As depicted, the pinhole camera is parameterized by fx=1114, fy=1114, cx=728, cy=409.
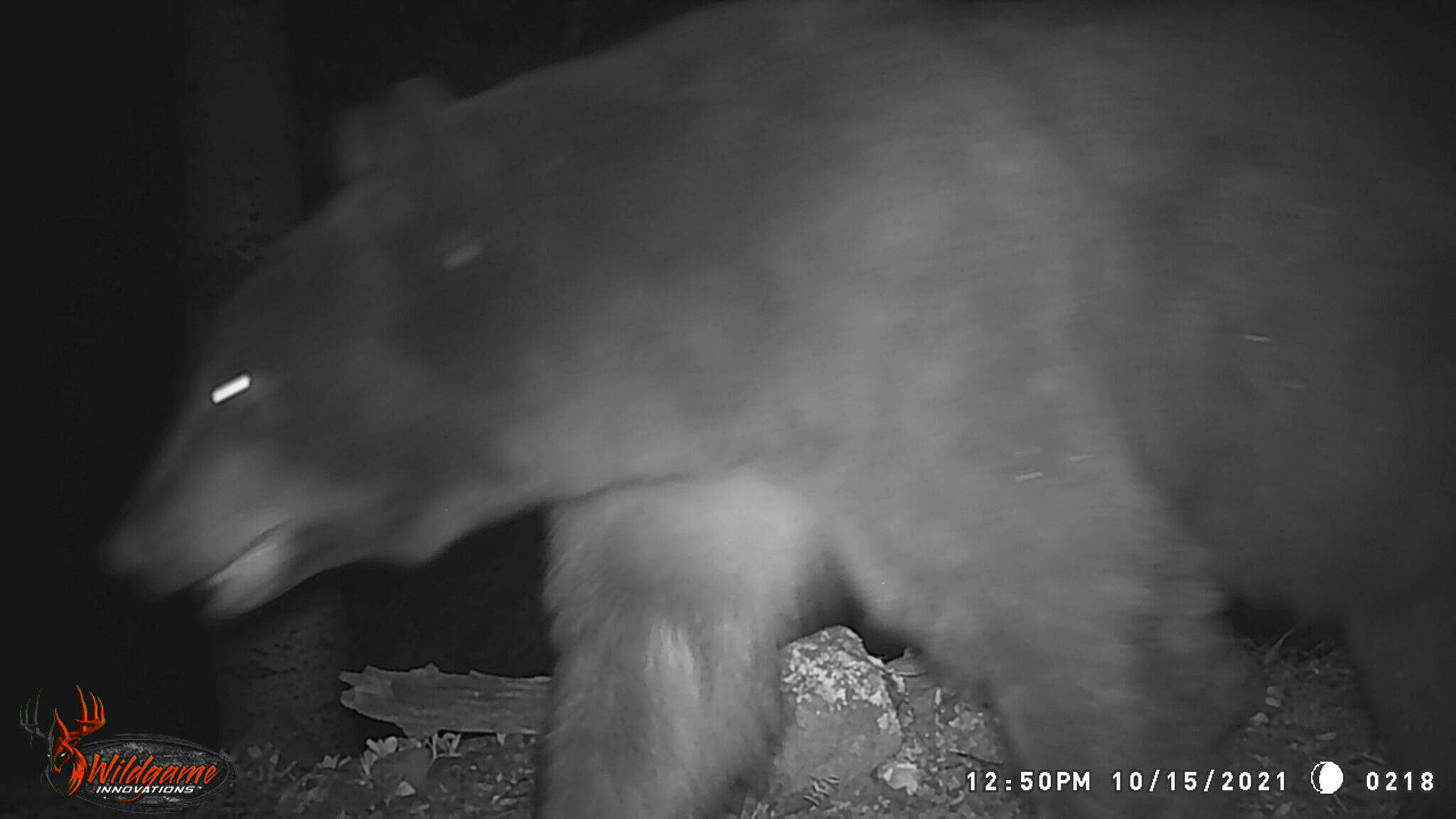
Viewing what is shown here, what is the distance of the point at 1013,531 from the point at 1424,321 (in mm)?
713

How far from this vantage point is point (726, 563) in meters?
1.80

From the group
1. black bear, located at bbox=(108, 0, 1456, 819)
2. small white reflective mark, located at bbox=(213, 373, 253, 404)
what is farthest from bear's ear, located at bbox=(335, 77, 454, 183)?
small white reflective mark, located at bbox=(213, 373, 253, 404)

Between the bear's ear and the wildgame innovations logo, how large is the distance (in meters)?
1.25

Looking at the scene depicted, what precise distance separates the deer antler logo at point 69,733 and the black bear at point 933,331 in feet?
2.89

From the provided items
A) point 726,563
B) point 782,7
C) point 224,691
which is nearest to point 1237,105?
point 782,7

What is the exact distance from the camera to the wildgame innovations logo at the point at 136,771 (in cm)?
211

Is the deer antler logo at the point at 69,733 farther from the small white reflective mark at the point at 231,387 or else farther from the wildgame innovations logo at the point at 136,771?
the small white reflective mark at the point at 231,387

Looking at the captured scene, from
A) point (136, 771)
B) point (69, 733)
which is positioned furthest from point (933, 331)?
point (69, 733)

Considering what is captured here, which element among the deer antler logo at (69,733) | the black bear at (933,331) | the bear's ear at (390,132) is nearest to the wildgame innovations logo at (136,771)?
the deer antler logo at (69,733)

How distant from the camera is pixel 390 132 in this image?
1623 mm

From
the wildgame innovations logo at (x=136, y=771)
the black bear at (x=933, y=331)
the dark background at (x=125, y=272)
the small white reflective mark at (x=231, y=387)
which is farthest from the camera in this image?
the dark background at (x=125, y=272)

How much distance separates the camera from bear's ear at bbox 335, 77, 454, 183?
160 centimetres

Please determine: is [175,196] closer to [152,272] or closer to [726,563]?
[152,272]

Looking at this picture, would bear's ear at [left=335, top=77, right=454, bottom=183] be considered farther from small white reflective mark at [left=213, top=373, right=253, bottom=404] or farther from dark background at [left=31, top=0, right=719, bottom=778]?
dark background at [left=31, top=0, right=719, bottom=778]
